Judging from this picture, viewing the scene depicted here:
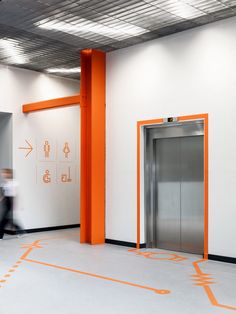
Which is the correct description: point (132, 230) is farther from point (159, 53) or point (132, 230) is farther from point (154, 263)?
point (159, 53)

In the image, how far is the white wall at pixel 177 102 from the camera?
27.7 ft

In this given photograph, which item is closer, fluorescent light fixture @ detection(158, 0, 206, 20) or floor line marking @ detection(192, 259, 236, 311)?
floor line marking @ detection(192, 259, 236, 311)

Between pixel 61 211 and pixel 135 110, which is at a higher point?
pixel 135 110

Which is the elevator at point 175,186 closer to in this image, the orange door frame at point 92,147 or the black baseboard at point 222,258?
the black baseboard at point 222,258

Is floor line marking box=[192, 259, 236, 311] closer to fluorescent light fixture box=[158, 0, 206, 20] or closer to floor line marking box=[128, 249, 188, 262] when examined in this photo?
floor line marking box=[128, 249, 188, 262]

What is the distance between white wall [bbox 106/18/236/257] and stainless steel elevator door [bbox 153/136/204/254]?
57 cm

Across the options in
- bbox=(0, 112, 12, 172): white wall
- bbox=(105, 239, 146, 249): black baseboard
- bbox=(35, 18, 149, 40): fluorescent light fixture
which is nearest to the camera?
bbox=(35, 18, 149, 40): fluorescent light fixture

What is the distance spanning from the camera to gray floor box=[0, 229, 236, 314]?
5.57m

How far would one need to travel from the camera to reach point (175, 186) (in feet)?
31.8

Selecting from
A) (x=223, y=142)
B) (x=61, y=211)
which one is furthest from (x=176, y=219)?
(x=61, y=211)

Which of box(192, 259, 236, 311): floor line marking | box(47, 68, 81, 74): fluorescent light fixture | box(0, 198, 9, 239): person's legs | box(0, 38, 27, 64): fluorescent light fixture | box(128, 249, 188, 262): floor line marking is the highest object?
box(0, 38, 27, 64): fluorescent light fixture

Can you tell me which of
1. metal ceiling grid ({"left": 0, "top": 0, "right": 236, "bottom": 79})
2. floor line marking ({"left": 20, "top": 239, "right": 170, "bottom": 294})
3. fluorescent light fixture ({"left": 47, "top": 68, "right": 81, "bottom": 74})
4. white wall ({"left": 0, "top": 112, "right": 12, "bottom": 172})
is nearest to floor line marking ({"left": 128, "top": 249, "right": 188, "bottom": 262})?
floor line marking ({"left": 20, "top": 239, "right": 170, "bottom": 294})

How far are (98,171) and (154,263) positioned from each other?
313 cm

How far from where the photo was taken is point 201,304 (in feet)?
18.6
